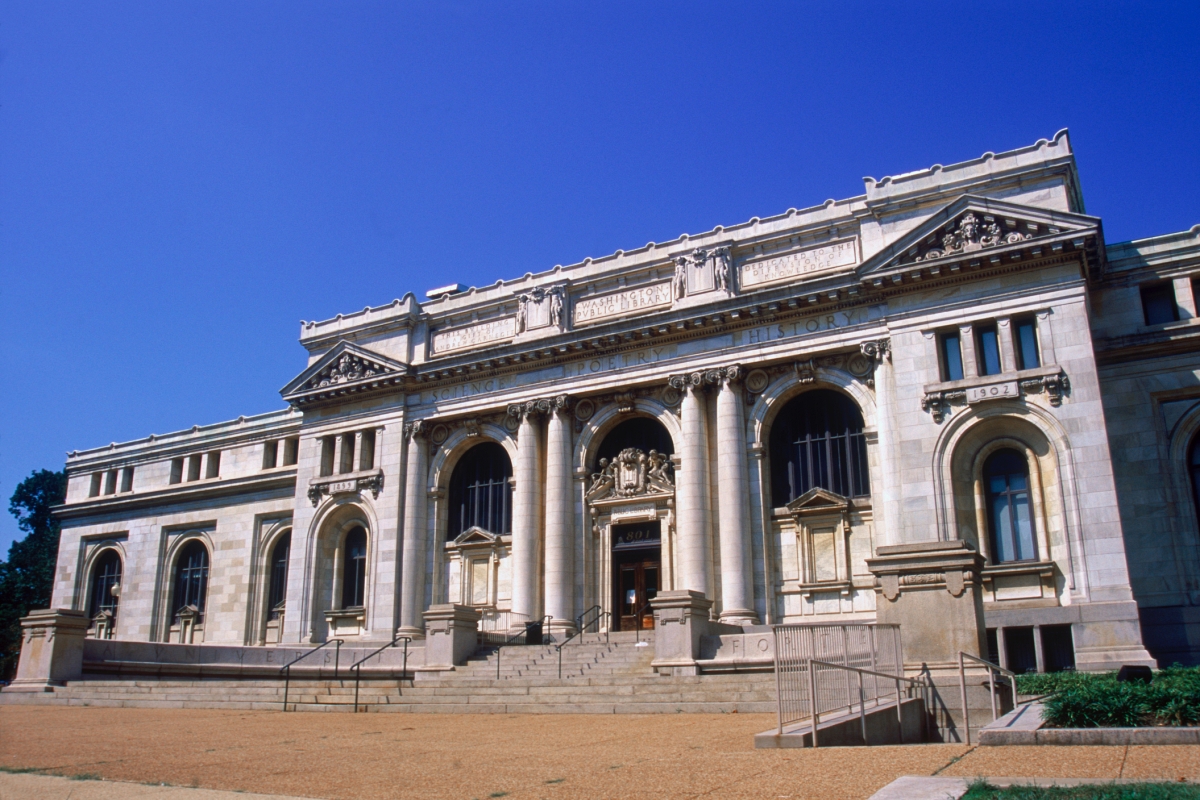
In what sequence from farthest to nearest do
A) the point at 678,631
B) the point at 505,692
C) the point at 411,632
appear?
the point at 411,632 < the point at 678,631 < the point at 505,692

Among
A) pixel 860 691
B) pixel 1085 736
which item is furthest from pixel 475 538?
pixel 1085 736

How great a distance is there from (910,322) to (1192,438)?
906cm

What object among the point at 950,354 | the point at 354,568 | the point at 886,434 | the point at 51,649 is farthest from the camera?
the point at 354,568

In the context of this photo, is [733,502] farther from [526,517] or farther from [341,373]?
[341,373]

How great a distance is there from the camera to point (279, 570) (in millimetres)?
49312

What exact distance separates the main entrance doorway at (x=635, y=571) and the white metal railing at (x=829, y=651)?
20.8 meters

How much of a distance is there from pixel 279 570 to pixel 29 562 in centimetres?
4450

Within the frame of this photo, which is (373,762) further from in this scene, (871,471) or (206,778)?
(871,471)

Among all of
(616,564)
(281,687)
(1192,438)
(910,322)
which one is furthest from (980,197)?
(281,687)

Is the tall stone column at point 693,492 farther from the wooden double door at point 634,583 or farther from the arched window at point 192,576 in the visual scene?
the arched window at point 192,576

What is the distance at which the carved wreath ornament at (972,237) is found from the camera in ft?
103

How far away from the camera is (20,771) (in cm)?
1122

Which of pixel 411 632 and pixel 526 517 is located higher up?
pixel 526 517

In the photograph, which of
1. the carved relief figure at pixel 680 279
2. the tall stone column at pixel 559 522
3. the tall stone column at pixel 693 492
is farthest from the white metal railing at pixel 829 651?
the carved relief figure at pixel 680 279
